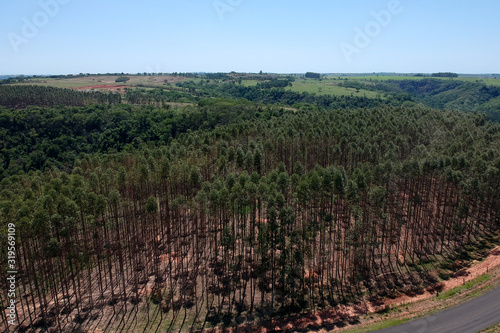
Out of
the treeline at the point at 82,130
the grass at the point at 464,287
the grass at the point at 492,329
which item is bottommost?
the grass at the point at 464,287

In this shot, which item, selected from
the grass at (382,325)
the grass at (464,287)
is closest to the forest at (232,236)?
the grass at (382,325)

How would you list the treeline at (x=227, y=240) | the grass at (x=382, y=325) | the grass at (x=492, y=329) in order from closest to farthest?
the grass at (x=492, y=329) < the grass at (x=382, y=325) < the treeline at (x=227, y=240)

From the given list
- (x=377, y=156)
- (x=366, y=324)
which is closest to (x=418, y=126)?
(x=377, y=156)

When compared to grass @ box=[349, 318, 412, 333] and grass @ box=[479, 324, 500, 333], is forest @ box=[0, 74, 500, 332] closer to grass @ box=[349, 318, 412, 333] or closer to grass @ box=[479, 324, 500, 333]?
grass @ box=[349, 318, 412, 333]

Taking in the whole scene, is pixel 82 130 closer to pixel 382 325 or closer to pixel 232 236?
pixel 232 236

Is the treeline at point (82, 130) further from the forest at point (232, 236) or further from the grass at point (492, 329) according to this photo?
the grass at point (492, 329)

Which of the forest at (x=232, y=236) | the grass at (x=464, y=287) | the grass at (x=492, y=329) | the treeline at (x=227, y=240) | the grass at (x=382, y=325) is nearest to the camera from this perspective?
the grass at (x=492, y=329)

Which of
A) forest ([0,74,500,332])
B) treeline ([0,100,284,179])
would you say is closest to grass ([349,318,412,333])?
forest ([0,74,500,332])
